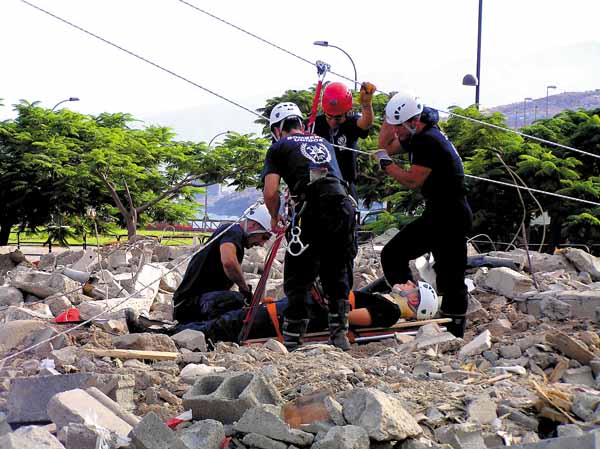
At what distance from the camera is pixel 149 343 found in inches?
238

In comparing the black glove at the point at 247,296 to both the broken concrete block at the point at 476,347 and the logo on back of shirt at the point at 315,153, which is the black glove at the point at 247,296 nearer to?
the logo on back of shirt at the point at 315,153

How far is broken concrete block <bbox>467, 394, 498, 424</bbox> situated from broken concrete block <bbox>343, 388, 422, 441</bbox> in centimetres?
33

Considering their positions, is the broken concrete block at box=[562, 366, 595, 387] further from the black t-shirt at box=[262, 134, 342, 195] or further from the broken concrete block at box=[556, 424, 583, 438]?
the black t-shirt at box=[262, 134, 342, 195]

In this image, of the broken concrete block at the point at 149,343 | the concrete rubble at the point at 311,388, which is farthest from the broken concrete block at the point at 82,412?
the broken concrete block at the point at 149,343

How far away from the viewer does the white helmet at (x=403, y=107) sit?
23.5ft

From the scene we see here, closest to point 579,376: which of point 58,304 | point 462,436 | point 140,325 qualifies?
point 462,436

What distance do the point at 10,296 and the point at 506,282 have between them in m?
4.68

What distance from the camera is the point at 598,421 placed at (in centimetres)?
415

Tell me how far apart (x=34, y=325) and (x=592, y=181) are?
13.7 meters

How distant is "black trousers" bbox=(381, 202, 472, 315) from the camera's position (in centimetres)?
707

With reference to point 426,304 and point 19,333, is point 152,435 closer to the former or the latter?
point 19,333

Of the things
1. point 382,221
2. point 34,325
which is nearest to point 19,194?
point 382,221

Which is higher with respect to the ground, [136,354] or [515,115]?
[515,115]

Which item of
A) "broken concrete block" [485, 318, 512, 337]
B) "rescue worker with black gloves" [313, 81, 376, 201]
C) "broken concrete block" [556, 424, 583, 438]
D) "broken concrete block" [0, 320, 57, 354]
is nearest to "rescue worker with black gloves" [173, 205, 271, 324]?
"rescue worker with black gloves" [313, 81, 376, 201]
